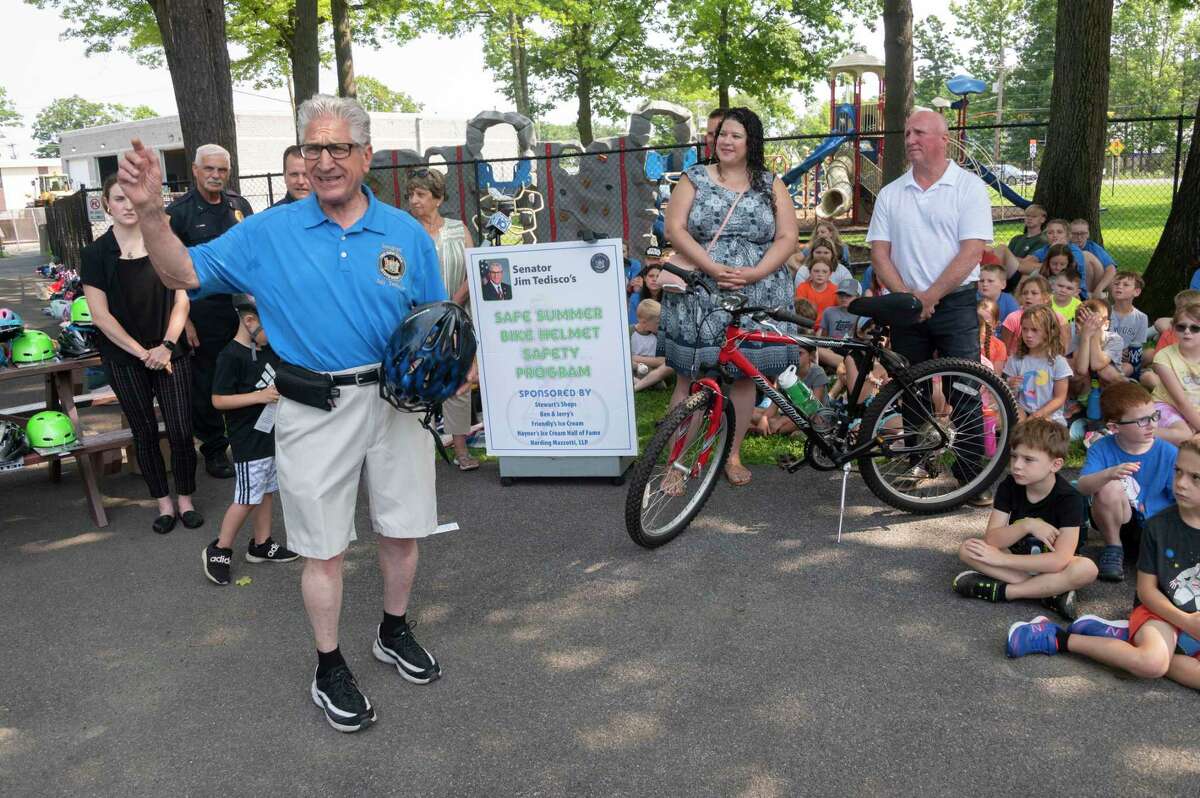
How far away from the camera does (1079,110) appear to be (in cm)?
1055

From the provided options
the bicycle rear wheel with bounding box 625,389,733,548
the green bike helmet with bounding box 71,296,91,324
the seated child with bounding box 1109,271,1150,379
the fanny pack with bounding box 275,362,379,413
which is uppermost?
the green bike helmet with bounding box 71,296,91,324

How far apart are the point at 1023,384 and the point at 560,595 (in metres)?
3.28

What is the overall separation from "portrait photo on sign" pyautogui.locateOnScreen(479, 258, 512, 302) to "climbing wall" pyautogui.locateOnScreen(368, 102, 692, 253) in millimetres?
9155

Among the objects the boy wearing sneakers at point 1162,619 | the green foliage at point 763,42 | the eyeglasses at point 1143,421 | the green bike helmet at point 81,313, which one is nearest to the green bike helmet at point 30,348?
the green bike helmet at point 81,313

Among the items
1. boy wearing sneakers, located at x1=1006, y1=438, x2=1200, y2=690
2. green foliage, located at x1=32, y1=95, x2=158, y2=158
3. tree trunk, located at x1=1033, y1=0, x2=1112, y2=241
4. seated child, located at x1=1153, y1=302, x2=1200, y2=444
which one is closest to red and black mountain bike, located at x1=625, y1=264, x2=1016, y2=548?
seated child, located at x1=1153, y1=302, x2=1200, y2=444

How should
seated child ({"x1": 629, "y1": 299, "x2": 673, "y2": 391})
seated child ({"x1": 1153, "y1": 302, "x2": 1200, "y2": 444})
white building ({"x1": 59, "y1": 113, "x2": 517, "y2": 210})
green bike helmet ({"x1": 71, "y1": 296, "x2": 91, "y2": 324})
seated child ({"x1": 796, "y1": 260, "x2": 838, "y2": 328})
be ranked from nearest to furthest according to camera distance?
1. seated child ({"x1": 1153, "y1": 302, "x2": 1200, "y2": 444})
2. green bike helmet ({"x1": 71, "y1": 296, "x2": 91, "y2": 324})
3. seated child ({"x1": 796, "y1": 260, "x2": 838, "y2": 328})
4. seated child ({"x1": 629, "y1": 299, "x2": 673, "y2": 391})
5. white building ({"x1": 59, "y1": 113, "x2": 517, "y2": 210})

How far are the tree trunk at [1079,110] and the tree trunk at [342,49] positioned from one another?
13117 millimetres

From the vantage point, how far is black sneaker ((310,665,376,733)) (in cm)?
342

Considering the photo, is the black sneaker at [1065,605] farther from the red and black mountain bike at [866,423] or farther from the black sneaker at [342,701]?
the black sneaker at [342,701]

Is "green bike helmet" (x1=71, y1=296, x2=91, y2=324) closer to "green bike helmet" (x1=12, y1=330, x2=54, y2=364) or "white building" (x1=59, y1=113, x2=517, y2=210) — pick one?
"green bike helmet" (x1=12, y1=330, x2=54, y2=364)

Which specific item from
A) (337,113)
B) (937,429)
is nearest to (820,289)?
(937,429)

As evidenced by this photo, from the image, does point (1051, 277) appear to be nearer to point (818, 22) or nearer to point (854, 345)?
point (854, 345)

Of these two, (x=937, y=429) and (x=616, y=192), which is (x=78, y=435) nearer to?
(x=937, y=429)

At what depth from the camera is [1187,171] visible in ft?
29.9
